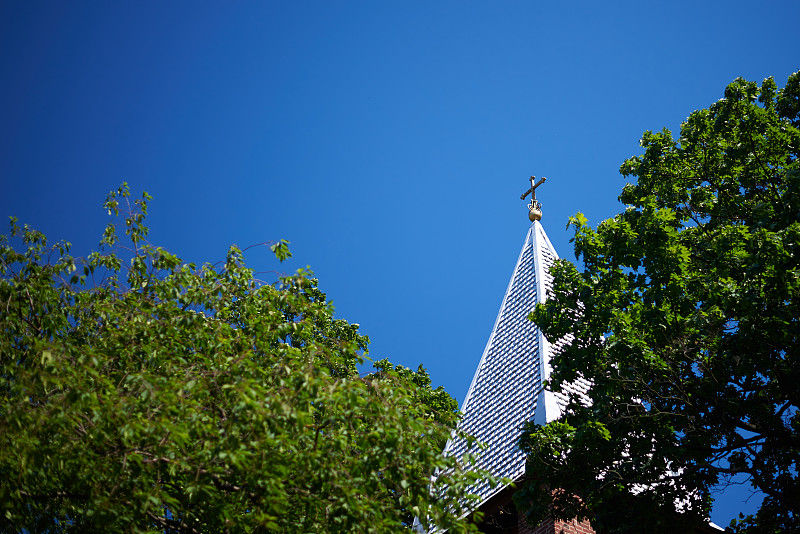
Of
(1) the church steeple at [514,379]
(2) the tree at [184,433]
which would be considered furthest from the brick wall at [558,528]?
(2) the tree at [184,433]

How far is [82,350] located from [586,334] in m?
7.56

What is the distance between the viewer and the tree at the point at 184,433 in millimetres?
7660

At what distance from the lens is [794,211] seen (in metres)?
10.9

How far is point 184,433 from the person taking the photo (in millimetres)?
7566

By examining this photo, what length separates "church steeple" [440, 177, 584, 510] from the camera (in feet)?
49.1

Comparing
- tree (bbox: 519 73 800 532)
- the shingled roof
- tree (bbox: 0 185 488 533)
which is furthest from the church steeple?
tree (bbox: 0 185 488 533)

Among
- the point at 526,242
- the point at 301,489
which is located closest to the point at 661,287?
the point at 301,489

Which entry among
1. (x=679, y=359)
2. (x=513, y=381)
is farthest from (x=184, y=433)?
(x=513, y=381)

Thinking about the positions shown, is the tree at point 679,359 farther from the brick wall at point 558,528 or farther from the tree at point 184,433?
the tree at point 184,433

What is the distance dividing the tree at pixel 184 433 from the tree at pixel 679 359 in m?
2.68

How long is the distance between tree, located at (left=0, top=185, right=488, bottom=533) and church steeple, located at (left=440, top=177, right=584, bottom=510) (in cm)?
526

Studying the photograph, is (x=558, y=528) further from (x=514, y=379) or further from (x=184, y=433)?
(x=184, y=433)

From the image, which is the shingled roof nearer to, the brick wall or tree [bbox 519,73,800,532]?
the brick wall

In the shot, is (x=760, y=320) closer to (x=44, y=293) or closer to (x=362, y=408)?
(x=362, y=408)
